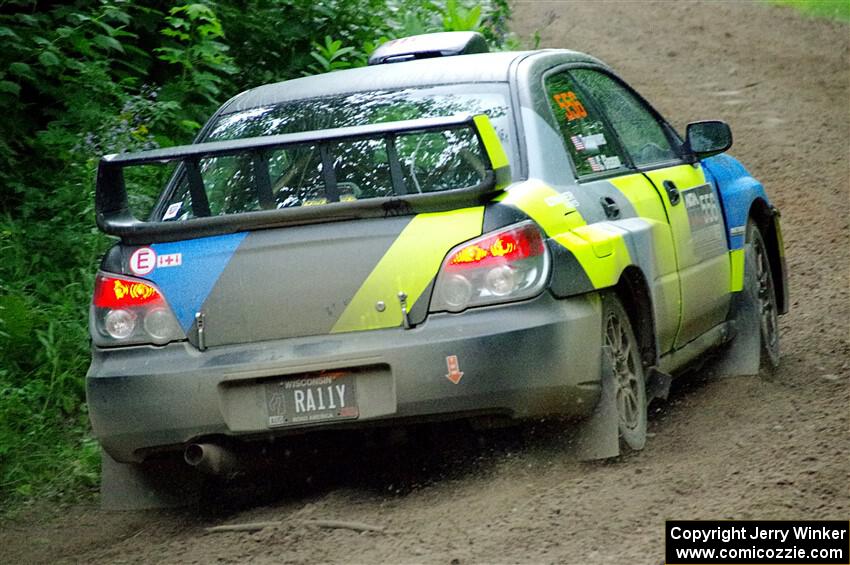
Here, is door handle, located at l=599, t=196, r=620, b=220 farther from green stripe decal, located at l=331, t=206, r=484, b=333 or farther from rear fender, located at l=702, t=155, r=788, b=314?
rear fender, located at l=702, t=155, r=788, b=314

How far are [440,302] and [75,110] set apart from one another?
4.10 m

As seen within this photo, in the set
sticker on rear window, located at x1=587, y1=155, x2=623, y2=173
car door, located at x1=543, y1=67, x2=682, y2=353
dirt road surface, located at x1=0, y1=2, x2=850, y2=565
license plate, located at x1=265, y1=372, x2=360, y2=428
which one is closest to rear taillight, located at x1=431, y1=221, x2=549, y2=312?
license plate, located at x1=265, y1=372, x2=360, y2=428

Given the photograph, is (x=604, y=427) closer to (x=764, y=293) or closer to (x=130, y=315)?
(x=130, y=315)

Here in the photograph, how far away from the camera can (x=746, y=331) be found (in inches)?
283

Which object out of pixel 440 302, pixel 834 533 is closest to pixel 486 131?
pixel 440 302

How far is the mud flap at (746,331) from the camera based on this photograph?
718 centimetres

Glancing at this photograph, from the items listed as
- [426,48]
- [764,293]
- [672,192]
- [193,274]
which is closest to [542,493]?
[193,274]

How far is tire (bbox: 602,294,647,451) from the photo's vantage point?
5.51 metres

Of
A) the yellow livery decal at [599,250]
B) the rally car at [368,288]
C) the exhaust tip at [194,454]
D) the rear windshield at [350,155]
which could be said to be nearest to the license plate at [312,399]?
the rally car at [368,288]

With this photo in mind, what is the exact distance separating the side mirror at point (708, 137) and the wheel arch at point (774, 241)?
0.77 meters

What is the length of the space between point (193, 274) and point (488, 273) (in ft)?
3.31

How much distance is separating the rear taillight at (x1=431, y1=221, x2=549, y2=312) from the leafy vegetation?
2215 mm

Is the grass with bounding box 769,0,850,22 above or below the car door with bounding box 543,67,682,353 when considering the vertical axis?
below

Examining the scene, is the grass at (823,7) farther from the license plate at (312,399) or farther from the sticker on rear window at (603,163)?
the license plate at (312,399)
